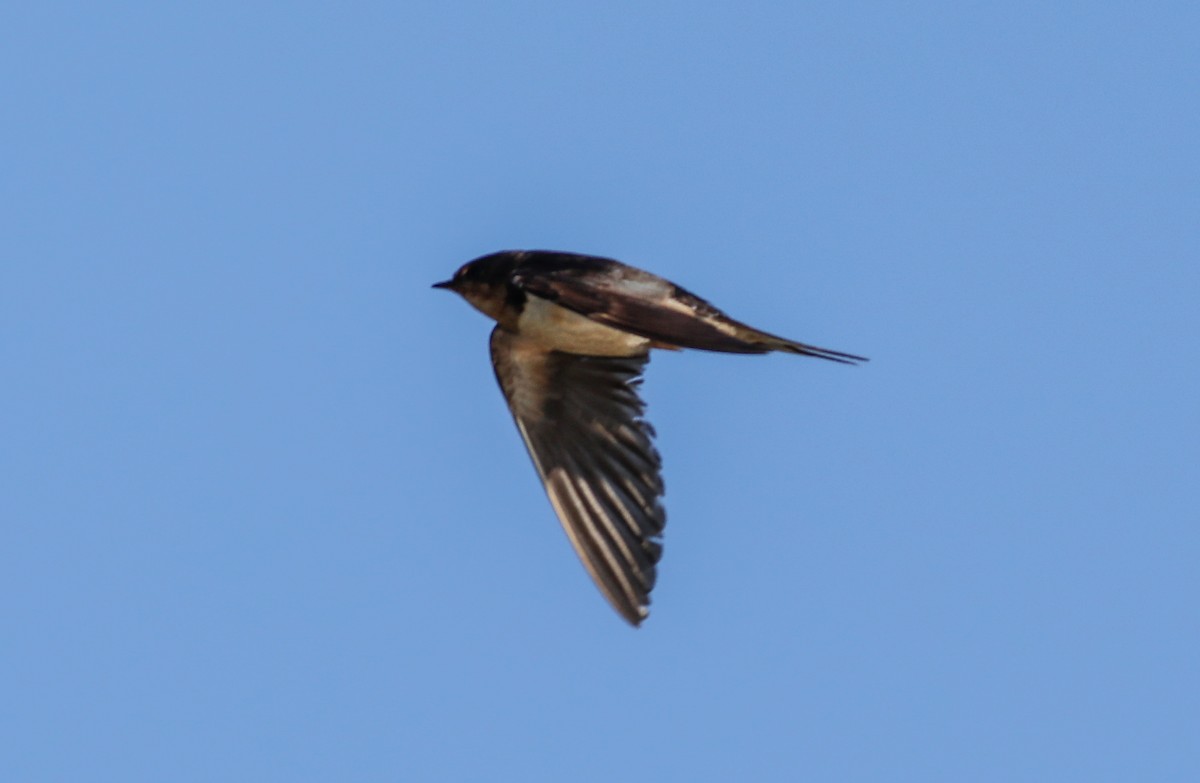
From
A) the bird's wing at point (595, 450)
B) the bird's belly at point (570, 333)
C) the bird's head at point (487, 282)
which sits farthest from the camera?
the bird's head at point (487, 282)

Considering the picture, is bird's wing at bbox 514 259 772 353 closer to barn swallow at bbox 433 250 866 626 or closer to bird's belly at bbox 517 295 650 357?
barn swallow at bbox 433 250 866 626

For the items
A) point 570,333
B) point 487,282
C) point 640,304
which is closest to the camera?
point 640,304

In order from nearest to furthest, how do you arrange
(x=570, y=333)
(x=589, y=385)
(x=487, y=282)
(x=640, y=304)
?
(x=640, y=304) → (x=570, y=333) → (x=589, y=385) → (x=487, y=282)

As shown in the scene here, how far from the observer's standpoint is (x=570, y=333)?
6984 millimetres

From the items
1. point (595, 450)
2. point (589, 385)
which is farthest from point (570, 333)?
point (595, 450)

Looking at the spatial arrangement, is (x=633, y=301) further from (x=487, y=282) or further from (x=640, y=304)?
(x=487, y=282)

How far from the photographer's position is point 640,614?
6586 millimetres

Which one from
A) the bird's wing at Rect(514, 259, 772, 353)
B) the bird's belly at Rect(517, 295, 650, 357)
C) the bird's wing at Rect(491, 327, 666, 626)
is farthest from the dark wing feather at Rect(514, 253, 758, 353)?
the bird's wing at Rect(491, 327, 666, 626)

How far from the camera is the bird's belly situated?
690 centimetres

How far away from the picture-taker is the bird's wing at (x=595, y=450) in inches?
266

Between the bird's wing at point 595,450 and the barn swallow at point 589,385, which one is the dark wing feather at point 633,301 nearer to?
the barn swallow at point 589,385

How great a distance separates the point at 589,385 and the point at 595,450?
21cm

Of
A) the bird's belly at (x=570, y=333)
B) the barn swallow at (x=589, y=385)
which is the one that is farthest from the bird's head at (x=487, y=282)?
the bird's belly at (x=570, y=333)

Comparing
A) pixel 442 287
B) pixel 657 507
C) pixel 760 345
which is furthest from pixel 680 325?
pixel 442 287
